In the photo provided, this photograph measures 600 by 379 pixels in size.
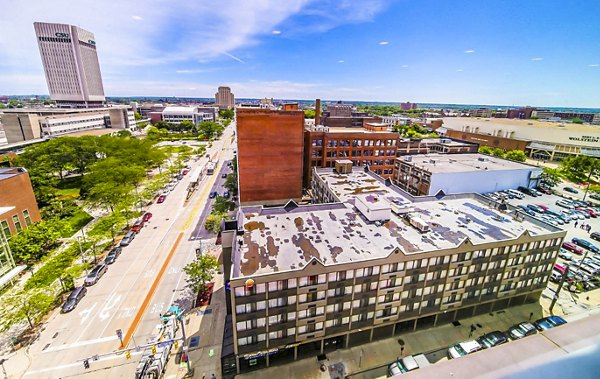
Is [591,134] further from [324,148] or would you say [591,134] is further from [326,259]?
[326,259]

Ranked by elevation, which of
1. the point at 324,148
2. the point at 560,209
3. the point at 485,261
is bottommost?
the point at 560,209

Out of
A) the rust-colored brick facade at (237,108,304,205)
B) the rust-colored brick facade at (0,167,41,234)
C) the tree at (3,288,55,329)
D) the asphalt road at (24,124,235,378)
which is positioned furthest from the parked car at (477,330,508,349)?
the rust-colored brick facade at (0,167,41,234)

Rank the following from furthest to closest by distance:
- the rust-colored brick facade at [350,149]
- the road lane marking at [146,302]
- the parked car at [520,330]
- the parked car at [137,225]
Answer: the rust-colored brick facade at [350,149] < the parked car at [137,225] < the parked car at [520,330] < the road lane marking at [146,302]

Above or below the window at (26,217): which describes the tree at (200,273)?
below

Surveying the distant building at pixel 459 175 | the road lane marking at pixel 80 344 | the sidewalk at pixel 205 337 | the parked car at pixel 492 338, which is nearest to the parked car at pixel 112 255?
the road lane marking at pixel 80 344

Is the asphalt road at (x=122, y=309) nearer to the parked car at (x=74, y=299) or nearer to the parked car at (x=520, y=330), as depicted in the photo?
the parked car at (x=74, y=299)

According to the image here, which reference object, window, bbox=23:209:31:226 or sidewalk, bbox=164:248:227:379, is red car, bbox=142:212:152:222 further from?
sidewalk, bbox=164:248:227:379

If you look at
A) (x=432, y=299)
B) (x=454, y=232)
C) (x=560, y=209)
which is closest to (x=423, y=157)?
(x=560, y=209)
